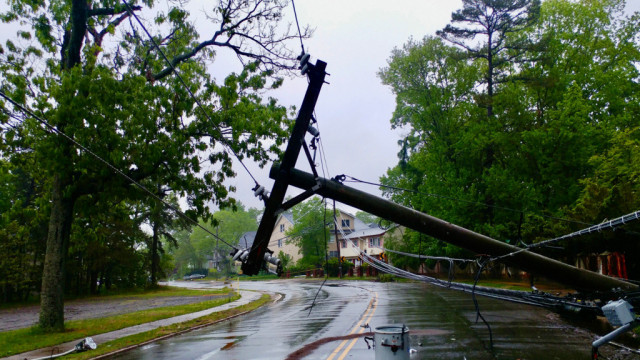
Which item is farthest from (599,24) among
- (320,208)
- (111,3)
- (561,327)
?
(320,208)

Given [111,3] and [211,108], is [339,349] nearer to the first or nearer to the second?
[211,108]

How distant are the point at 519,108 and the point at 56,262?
1159 inches

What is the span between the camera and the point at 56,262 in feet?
48.1

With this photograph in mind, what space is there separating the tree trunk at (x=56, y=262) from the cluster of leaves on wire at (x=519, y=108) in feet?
70.1

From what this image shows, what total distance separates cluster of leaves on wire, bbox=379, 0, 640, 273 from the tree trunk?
70.1ft

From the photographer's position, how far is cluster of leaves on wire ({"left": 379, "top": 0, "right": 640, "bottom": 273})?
1080 inches

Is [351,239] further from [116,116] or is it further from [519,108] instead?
[116,116]

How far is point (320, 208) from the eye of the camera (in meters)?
63.4

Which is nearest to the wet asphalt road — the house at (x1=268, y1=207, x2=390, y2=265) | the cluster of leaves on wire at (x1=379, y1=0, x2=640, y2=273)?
the cluster of leaves on wire at (x1=379, y1=0, x2=640, y2=273)

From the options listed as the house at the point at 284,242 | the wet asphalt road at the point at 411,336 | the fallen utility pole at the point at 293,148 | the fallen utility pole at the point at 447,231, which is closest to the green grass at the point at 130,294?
the wet asphalt road at the point at 411,336

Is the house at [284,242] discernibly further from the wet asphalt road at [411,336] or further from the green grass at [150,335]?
the wet asphalt road at [411,336]

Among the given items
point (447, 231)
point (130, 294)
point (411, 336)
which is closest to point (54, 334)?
point (411, 336)

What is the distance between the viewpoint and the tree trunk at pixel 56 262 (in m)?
14.3

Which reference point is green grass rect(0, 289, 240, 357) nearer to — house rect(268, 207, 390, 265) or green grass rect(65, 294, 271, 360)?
green grass rect(65, 294, 271, 360)
